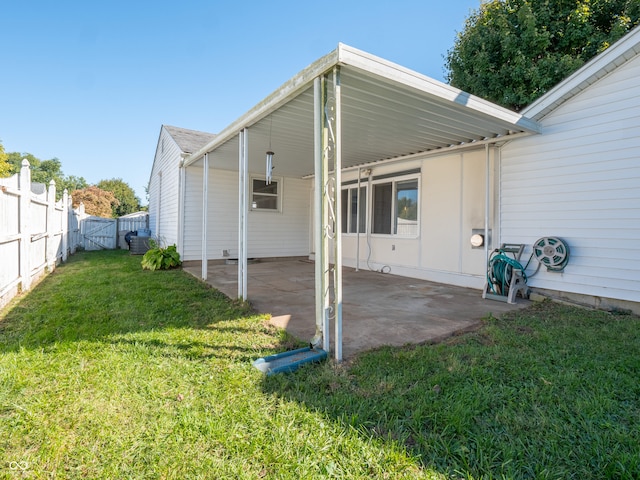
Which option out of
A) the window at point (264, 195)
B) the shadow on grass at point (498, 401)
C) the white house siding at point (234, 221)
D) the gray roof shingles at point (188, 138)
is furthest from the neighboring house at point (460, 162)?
the window at point (264, 195)

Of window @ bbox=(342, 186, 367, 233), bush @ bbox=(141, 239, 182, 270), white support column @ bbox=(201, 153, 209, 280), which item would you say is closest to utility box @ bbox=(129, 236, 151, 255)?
bush @ bbox=(141, 239, 182, 270)

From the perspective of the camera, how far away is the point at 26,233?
520 centimetres

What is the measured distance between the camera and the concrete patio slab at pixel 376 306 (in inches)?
136

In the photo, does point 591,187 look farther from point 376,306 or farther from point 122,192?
point 122,192

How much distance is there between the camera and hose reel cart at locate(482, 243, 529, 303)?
4.97 m

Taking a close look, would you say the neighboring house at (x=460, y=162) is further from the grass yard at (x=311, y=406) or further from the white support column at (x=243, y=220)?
the grass yard at (x=311, y=406)

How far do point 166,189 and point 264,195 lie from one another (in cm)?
324

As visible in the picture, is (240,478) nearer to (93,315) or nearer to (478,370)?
(478,370)

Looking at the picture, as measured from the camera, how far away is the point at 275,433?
5.98 ft

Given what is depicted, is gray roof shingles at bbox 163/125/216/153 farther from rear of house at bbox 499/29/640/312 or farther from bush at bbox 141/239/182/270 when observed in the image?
rear of house at bbox 499/29/640/312

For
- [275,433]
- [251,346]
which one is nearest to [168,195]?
[251,346]

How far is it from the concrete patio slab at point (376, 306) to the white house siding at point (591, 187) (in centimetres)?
100

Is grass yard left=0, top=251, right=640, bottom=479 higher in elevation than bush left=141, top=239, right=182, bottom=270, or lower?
lower

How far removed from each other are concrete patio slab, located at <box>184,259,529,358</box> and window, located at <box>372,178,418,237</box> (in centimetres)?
108
